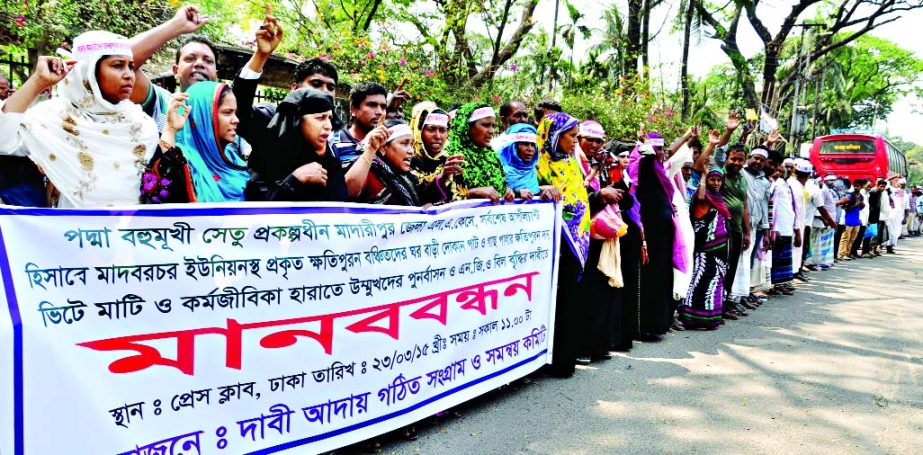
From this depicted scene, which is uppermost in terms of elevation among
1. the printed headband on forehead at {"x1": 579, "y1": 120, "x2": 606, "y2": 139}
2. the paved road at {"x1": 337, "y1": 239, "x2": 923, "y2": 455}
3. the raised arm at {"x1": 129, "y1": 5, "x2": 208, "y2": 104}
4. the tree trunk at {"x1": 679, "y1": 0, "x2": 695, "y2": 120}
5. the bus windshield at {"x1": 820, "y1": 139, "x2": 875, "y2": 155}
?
the tree trunk at {"x1": 679, "y1": 0, "x2": 695, "y2": 120}

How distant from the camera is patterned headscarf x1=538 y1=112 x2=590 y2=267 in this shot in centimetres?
462

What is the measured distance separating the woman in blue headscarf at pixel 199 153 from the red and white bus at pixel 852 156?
2384 cm

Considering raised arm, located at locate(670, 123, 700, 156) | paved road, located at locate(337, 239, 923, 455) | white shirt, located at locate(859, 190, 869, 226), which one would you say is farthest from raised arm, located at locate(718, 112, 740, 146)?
white shirt, located at locate(859, 190, 869, 226)

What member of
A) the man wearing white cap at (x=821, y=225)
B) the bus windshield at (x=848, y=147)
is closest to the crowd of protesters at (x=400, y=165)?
the man wearing white cap at (x=821, y=225)

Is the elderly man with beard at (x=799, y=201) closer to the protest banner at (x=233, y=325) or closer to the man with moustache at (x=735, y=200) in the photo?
the man with moustache at (x=735, y=200)

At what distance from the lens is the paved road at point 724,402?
3434 millimetres

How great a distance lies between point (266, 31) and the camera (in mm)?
3207

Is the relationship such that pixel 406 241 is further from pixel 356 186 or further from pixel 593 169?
pixel 593 169

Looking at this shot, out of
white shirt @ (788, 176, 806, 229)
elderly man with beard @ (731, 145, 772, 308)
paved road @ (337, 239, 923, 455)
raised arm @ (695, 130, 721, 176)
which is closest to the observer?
paved road @ (337, 239, 923, 455)

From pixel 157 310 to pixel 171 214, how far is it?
35cm

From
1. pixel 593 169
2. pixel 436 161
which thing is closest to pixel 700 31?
pixel 593 169

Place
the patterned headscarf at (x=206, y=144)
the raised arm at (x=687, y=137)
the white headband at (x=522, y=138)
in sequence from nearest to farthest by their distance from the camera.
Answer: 1. the patterned headscarf at (x=206, y=144)
2. the white headband at (x=522, y=138)
3. the raised arm at (x=687, y=137)

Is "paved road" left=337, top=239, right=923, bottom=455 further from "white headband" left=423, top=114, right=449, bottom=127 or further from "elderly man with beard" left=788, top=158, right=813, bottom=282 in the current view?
"elderly man with beard" left=788, top=158, right=813, bottom=282

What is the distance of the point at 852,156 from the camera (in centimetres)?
2312
